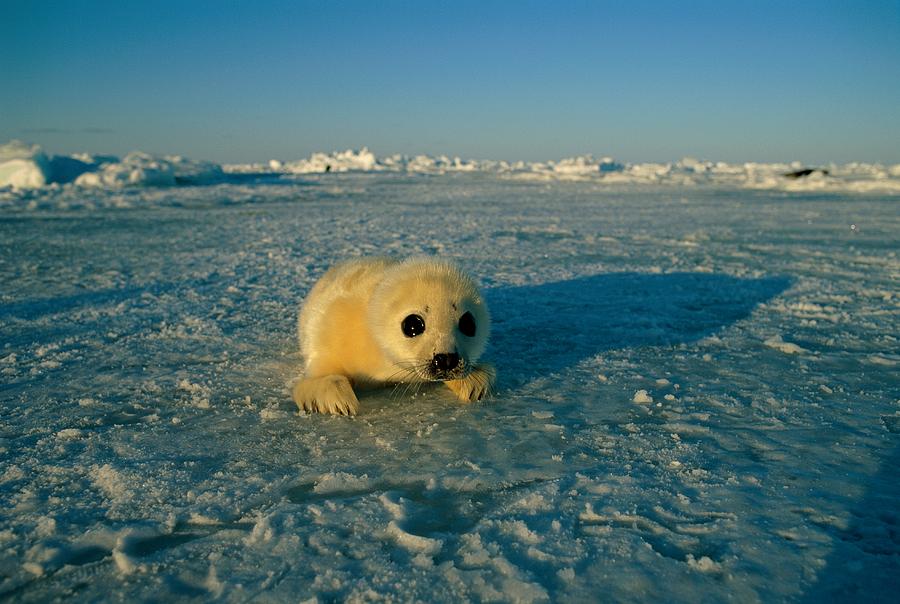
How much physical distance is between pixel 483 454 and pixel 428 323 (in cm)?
52

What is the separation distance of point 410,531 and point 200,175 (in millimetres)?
23725

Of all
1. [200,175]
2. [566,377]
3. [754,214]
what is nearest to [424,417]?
[566,377]

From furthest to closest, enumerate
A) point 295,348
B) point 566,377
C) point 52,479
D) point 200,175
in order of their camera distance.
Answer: point 200,175
point 295,348
point 566,377
point 52,479

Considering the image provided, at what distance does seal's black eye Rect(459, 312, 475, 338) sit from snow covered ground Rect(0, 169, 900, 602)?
11.0 inches

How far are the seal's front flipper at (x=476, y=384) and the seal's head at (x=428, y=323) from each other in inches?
3.3

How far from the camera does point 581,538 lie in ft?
4.74

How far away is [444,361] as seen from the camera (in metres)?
2.14

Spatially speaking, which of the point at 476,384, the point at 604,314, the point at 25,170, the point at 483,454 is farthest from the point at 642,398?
the point at 25,170

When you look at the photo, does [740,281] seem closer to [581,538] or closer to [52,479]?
[581,538]

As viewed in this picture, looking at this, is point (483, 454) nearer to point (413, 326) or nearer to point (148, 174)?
point (413, 326)

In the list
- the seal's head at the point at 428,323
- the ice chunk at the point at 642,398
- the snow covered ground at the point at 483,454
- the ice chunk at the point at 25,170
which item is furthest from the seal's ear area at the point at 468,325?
the ice chunk at the point at 25,170

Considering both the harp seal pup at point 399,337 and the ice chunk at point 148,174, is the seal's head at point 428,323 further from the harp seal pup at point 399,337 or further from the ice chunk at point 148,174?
the ice chunk at point 148,174

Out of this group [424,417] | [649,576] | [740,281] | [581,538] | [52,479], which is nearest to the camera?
[649,576]

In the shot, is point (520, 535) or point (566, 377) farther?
point (566, 377)
